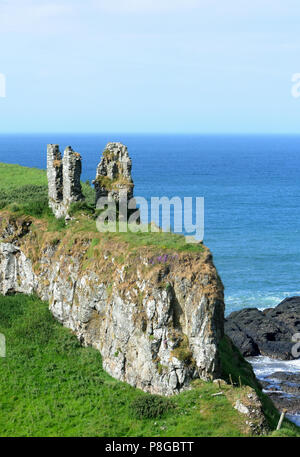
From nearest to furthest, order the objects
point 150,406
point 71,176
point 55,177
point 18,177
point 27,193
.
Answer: point 150,406
point 71,176
point 55,177
point 27,193
point 18,177

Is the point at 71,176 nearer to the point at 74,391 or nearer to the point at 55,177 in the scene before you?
the point at 55,177

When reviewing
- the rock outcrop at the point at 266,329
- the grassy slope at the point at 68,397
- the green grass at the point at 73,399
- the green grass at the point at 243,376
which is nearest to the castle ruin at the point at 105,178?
the grassy slope at the point at 68,397

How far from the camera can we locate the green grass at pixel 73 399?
1135 inches

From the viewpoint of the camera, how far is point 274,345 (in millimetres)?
54500

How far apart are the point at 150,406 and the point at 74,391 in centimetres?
448

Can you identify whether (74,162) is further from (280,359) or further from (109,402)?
(280,359)

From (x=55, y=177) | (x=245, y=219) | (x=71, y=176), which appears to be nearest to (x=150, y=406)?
(x=71, y=176)

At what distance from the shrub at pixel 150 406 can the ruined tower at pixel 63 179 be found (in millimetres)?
14286

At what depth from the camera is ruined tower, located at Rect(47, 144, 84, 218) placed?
39594 millimetres

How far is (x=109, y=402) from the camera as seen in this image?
102 ft

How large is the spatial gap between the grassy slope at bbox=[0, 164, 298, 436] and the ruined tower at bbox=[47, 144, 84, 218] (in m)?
1.40

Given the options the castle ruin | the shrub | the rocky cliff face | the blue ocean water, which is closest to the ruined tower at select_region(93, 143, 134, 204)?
the castle ruin

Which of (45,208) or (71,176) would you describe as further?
(45,208)

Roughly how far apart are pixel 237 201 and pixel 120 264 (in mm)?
102107
